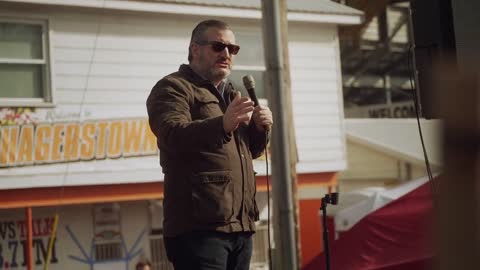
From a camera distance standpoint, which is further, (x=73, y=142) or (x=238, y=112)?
(x=73, y=142)

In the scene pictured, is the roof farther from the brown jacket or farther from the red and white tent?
the brown jacket

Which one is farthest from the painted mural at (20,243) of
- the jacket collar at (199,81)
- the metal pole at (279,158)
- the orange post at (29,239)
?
the jacket collar at (199,81)

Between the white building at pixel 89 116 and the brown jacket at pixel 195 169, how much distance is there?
347 inches

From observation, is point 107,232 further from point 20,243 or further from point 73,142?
point 73,142

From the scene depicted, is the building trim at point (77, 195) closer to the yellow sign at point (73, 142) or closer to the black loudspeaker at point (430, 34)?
the yellow sign at point (73, 142)

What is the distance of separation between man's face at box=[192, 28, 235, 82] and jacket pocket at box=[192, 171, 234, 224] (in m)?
0.45

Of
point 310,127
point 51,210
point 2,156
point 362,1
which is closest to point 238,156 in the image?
point 2,156

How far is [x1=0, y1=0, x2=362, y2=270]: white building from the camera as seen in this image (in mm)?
11648

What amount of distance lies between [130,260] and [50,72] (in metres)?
3.38

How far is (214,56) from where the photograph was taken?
3273 mm

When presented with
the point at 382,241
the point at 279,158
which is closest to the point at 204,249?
the point at 382,241

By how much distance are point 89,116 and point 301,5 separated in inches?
173

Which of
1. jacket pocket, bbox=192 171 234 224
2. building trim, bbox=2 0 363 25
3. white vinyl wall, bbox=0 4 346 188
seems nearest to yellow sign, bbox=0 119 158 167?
white vinyl wall, bbox=0 4 346 188

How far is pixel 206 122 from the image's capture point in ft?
9.57
